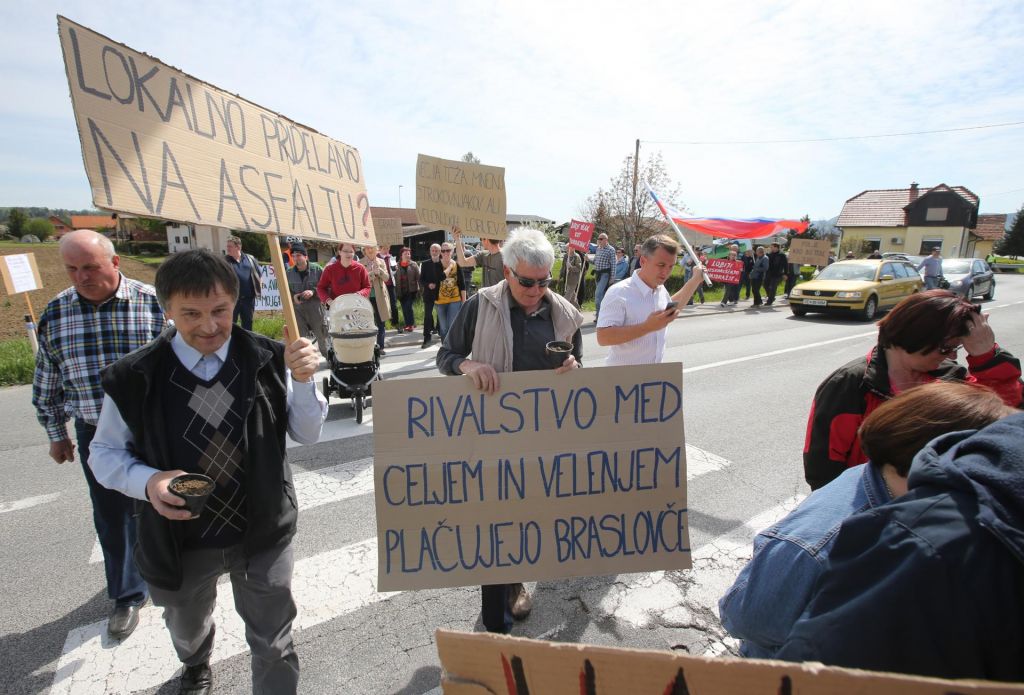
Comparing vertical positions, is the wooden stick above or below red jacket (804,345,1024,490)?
above

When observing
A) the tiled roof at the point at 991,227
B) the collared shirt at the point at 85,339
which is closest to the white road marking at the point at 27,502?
the collared shirt at the point at 85,339

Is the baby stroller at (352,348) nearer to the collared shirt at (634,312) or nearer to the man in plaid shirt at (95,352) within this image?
the man in plaid shirt at (95,352)

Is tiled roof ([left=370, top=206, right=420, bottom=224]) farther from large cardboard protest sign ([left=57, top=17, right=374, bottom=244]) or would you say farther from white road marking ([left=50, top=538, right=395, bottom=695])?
large cardboard protest sign ([left=57, top=17, right=374, bottom=244])

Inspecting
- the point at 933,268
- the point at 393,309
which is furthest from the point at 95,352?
the point at 933,268

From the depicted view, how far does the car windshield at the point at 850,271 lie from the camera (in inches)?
575

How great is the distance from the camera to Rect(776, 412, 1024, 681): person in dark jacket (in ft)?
2.79

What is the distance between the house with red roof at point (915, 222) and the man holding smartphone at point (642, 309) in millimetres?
58458

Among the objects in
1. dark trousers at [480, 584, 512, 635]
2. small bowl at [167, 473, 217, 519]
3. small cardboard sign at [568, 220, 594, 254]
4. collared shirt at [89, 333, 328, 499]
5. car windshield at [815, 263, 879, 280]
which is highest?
small cardboard sign at [568, 220, 594, 254]

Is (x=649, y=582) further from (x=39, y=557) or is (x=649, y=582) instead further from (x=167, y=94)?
(x=39, y=557)

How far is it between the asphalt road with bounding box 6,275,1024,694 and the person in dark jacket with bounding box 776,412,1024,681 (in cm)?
183

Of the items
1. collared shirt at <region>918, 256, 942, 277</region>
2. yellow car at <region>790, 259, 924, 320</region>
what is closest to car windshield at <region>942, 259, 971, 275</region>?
collared shirt at <region>918, 256, 942, 277</region>

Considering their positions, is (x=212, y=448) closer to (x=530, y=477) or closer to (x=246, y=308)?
(x=530, y=477)

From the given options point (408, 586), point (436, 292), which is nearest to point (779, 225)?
point (436, 292)

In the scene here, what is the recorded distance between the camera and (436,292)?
9531mm
